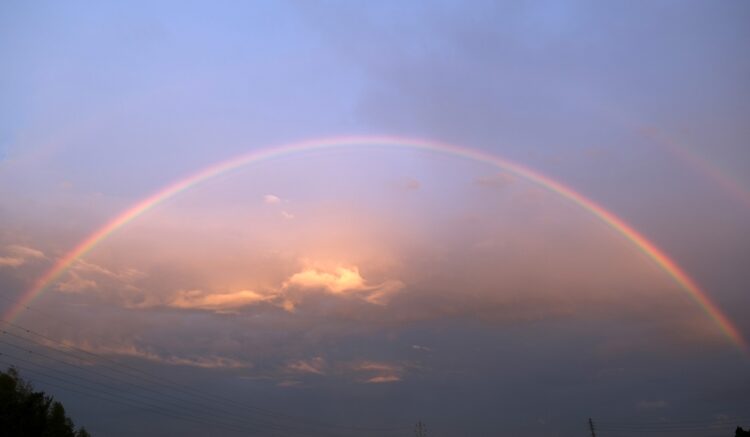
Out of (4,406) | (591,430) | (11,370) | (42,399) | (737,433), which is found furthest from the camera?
(591,430)

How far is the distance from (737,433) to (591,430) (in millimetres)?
30123

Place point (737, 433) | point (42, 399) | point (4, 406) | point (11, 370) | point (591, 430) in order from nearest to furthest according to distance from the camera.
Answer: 1. point (4, 406)
2. point (42, 399)
3. point (11, 370)
4. point (737, 433)
5. point (591, 430)

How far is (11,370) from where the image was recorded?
106688 millimetres

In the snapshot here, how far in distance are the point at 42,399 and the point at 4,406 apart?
7.15m

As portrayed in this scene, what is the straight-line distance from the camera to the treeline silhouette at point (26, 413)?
88.9 metres

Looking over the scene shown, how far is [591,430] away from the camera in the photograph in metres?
142

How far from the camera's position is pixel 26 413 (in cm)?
9125

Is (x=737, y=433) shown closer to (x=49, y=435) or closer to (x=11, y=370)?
(x=49, y=435)

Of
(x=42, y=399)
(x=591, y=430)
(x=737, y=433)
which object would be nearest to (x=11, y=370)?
(x=42, y=399)

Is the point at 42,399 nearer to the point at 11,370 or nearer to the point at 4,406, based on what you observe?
the point at 4,406

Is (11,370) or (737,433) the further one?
(737,433)

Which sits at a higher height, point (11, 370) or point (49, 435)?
point (11, 370)

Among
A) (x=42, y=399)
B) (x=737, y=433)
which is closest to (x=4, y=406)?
(x=42, y=399)

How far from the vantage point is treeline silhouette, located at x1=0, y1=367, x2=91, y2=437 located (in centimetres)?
8894
